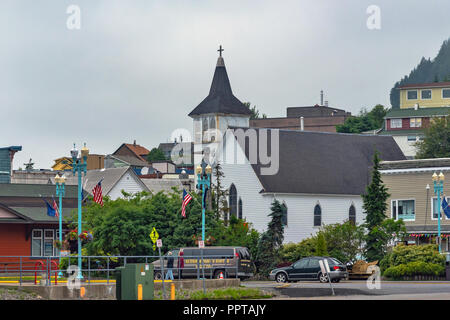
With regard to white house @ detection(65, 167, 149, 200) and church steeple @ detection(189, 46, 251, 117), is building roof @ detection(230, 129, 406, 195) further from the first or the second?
church steeple @ detection(189, 46, 251, 117)

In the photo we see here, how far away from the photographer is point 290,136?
305 feet

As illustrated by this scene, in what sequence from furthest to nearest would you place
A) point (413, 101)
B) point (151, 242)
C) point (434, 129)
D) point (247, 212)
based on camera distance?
point (413, 101), point (434, 129), point (247, 212), point (151, 242)

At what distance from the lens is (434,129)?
115 meters

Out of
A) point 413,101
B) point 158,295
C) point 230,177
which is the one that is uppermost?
point 413,101

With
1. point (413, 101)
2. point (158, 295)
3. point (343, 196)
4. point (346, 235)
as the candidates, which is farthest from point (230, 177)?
point (413, 101)

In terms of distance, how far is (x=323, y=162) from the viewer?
92.2m

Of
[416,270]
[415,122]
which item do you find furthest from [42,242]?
[415,122]

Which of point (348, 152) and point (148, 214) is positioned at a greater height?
point (348, 152)

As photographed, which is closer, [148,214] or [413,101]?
[148,214]

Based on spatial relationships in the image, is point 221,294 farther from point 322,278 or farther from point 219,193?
point 219,193

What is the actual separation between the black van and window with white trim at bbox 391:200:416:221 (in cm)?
1945
